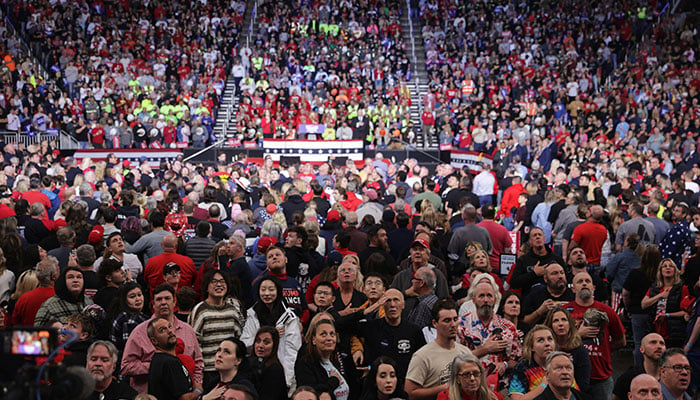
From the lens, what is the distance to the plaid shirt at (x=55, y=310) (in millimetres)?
6713

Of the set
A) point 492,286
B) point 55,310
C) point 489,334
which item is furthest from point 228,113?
point 489,334

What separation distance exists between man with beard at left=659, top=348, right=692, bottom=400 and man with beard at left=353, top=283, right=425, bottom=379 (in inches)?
67.4

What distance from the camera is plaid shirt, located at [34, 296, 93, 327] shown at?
6.71 meters

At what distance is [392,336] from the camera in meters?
6.38

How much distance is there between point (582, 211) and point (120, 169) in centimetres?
874

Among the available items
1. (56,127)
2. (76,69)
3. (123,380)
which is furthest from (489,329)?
(76,69)

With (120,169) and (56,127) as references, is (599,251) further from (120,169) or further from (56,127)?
(56,127)

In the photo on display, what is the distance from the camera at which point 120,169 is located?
1552 centimetres

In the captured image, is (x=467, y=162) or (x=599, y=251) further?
(x=467, y=162)

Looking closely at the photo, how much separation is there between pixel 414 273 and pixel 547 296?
49.0 inches

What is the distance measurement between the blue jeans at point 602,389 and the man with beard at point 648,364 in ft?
2.58

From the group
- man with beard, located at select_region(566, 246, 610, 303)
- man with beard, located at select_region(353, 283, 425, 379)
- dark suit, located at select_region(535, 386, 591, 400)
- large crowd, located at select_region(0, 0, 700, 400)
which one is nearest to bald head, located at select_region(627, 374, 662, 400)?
large crowd, located at select_region(0, 0, 700, 400)

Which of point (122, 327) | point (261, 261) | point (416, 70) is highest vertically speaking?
point (122, 327)

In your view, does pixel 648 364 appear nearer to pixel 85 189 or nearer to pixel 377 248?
pixel 377 248
